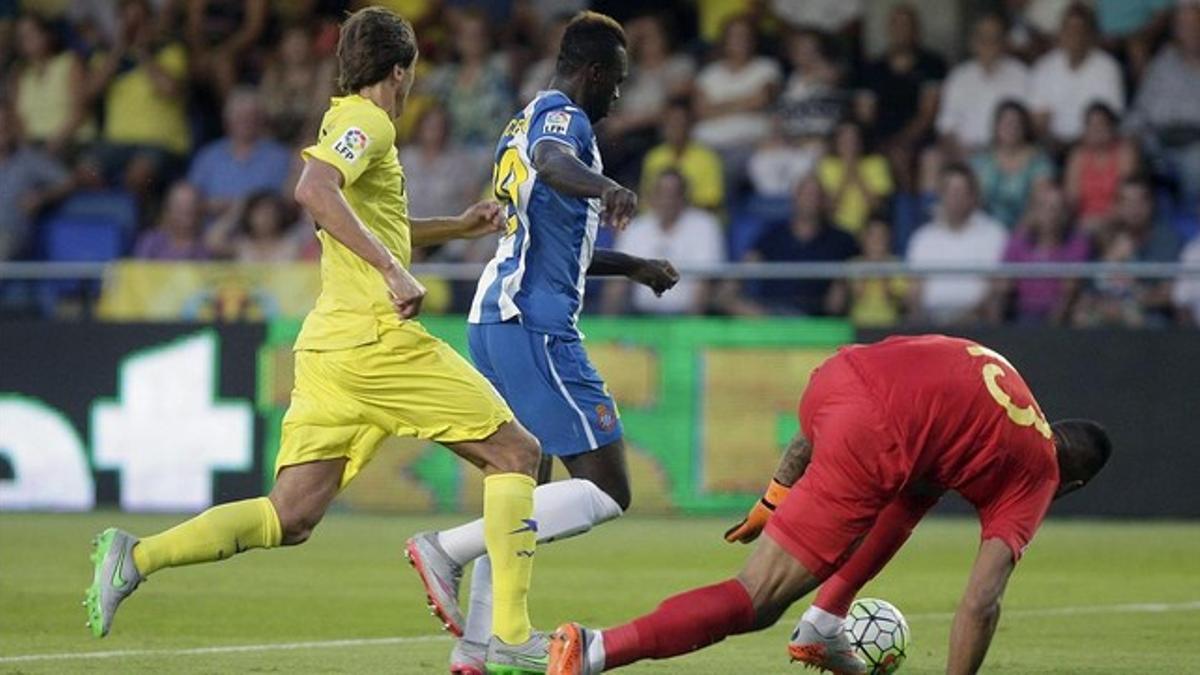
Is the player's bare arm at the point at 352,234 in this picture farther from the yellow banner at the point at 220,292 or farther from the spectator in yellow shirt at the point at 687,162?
the spectator in yellow shirt at the point at 687,162

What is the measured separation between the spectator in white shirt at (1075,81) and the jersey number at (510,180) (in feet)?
31.5

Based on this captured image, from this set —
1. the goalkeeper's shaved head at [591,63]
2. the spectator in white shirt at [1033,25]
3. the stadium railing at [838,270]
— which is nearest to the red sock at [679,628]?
the goalkeeper's shaved head at [591,63]

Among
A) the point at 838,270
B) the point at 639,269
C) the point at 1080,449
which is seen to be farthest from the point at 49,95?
the point at 1080,449

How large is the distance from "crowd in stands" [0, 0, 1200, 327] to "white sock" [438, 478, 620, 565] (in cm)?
790

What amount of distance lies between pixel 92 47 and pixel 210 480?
18.8 ft

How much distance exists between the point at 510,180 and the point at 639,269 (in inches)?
22.4

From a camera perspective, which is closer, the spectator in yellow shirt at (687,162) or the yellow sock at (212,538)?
the yellow sock at (212,538)

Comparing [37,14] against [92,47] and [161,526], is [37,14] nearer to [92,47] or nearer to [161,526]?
[92,47]

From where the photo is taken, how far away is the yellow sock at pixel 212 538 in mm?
7918

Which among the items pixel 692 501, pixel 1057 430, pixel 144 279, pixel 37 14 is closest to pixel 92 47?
pixel 37 14

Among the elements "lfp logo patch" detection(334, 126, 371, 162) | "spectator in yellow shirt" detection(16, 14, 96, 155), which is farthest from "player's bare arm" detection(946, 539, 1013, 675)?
"spectator in yellow shirt" detection(16, 14, 96, 155)

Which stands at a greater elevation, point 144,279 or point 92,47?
point 92,47

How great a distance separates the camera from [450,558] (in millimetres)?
8266

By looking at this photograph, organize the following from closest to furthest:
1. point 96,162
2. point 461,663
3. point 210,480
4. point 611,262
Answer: point 461,663 < point 611,262 < point 210,480 < point 96,162
